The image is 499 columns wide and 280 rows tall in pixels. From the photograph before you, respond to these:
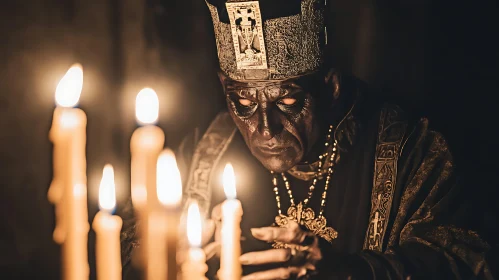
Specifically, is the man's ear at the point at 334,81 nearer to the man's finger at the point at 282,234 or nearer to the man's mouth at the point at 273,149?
the man's mouth at the point at 273,149

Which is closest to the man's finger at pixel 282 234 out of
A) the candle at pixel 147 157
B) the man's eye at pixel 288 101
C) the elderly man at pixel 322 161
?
the elderly man at pixel 322 161

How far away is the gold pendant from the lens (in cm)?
306

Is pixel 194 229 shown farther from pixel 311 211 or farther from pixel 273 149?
pixel 311 211

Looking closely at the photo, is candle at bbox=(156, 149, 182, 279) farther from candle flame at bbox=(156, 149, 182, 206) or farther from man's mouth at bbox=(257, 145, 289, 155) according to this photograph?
man's mouth at bbox=(257, 145, 289, 155)

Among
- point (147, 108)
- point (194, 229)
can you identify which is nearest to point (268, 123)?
point (147, 108)

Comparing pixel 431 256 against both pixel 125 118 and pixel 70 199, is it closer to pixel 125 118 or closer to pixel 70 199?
pixel 70 199

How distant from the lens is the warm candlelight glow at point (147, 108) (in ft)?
5.79

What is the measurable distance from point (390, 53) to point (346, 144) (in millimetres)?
465

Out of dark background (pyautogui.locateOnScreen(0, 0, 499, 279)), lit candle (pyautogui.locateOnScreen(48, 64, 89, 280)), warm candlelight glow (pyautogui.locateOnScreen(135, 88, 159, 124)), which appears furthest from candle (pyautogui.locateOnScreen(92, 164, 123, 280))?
dark background (pyautogui.locateOnScreen(0, 0, 499, 279))

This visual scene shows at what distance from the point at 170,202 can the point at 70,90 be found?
0.61 meters

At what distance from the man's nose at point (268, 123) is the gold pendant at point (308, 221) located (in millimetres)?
404

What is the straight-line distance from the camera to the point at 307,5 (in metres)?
2.85

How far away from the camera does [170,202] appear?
144cm

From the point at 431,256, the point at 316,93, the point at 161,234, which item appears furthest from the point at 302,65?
the point at 161,234
